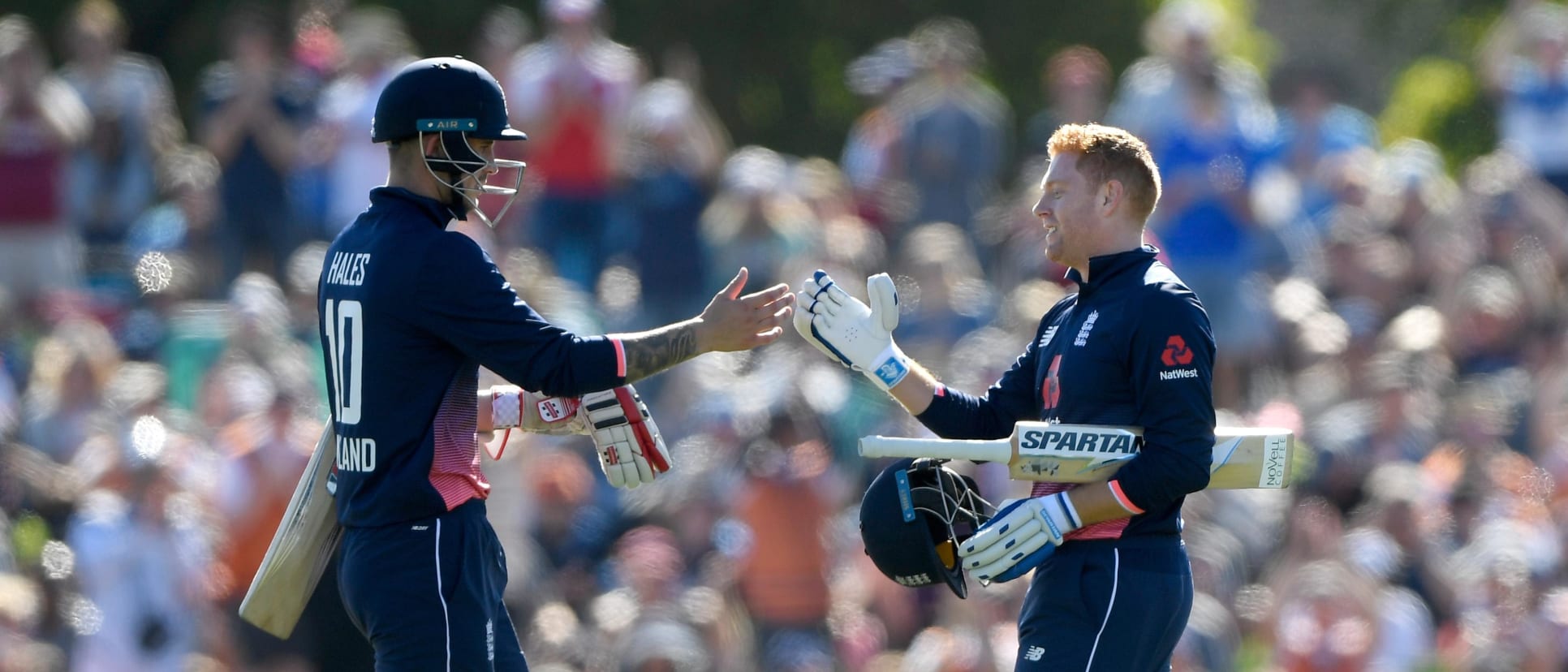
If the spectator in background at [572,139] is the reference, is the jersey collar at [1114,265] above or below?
above

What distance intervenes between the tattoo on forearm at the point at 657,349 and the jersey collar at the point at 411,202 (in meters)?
0.62

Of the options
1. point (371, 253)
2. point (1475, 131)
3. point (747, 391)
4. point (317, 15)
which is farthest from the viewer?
point (1475, 131)

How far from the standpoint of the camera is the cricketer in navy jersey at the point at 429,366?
5727mm

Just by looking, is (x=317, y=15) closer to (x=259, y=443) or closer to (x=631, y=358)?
(x=259, y=443)

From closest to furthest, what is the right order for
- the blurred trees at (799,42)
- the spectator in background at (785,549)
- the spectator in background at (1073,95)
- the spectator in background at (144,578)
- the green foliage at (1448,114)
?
the spectator in background at (144,578) → the spectator in background at (785,549) → the spectator in background at (1073,95) → the blurred trees at (799,42) → the green foliage at (1448,114)

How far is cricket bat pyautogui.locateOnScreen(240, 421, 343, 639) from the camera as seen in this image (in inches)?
240

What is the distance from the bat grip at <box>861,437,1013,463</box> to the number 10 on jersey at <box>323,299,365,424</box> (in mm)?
1446

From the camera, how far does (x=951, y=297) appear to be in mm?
12773

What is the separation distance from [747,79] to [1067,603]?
15.5 meters

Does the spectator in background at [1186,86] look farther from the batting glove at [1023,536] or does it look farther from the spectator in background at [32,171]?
the batting glove at [1023,536]

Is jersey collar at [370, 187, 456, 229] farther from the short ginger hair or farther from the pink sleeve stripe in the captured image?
the pink sleeve stripe

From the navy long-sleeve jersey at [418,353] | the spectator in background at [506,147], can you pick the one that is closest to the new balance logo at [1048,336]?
the navy long-sleeve jersey at [418,353]

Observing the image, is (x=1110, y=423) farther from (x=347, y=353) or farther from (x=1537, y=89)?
(x=1537, y=89)

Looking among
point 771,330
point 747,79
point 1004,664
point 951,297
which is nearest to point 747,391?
point 951,297
